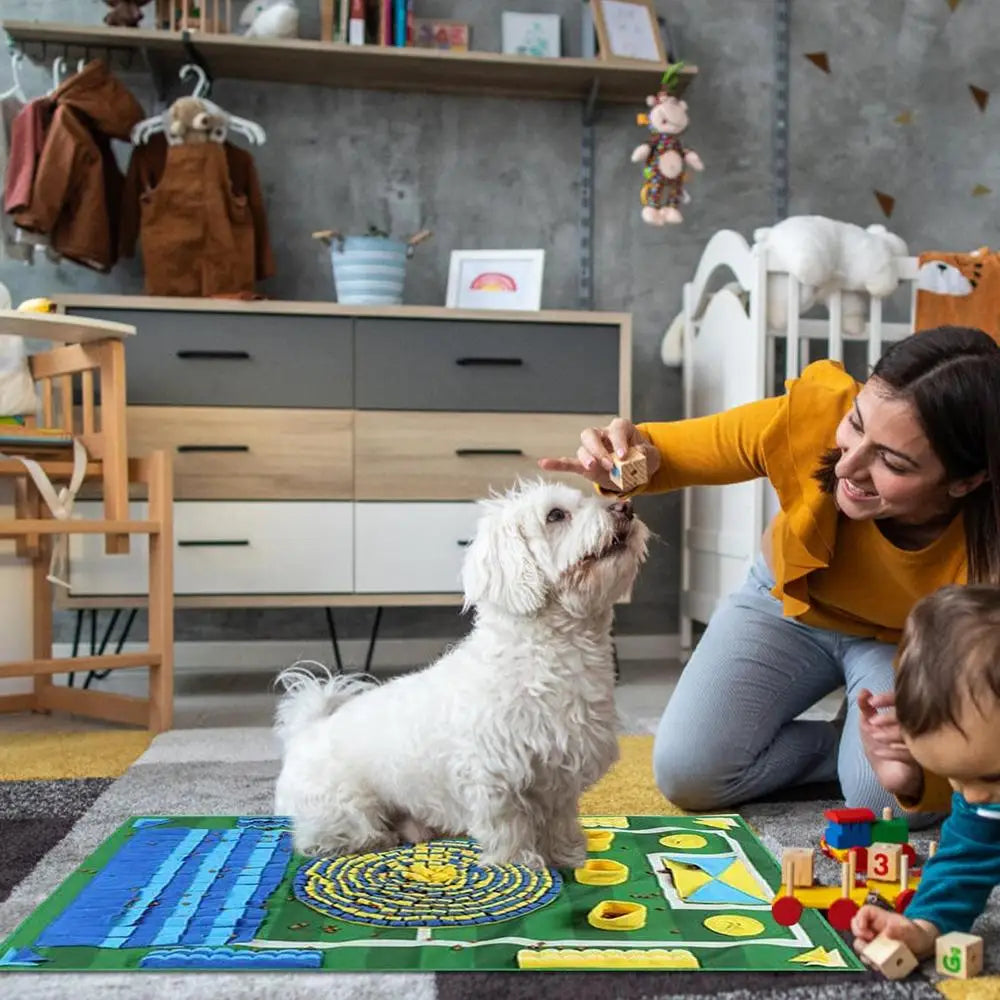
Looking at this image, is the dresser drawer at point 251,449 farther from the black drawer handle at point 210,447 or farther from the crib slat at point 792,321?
the crib slat at point 792,321

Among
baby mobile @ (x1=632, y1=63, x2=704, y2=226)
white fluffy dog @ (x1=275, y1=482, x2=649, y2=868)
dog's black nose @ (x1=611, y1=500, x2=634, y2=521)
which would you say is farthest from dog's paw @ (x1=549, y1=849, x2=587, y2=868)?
baby mobile @ (x1=632, y1=63, x2=704, y2=226)

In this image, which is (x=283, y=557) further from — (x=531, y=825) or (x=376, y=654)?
(x=531, y=825)

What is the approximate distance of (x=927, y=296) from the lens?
2.76 m

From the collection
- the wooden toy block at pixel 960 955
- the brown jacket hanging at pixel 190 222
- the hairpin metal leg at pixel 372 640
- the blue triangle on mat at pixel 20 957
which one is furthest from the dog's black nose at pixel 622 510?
the brown jacket hanging at pixel 190 222

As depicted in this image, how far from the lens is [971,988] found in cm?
103

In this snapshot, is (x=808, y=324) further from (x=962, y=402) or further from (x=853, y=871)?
(x=853, y=871)

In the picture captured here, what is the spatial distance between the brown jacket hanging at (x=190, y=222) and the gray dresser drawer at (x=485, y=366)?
Result: 1.46 feet

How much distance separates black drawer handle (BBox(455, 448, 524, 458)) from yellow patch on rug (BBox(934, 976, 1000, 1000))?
195 centimetres

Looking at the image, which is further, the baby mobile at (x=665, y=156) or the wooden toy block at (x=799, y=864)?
the baby mobile at (x=665, y=156)

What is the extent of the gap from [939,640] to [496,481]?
73.7 inches

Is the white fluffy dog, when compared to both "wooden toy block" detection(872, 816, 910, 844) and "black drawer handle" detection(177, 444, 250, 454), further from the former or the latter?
"black drawer handle" detection(177, 444, 250, 454)

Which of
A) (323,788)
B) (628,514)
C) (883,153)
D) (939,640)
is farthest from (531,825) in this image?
(883,153)

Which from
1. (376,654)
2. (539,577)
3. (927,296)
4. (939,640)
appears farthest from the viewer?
(376,654)

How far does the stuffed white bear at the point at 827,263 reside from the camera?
260 centimetres
